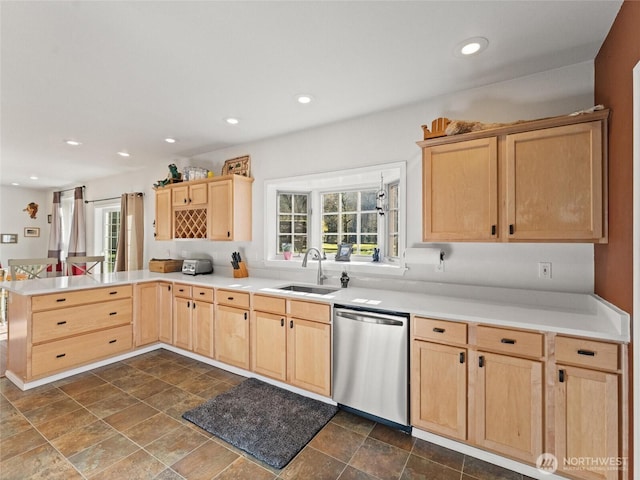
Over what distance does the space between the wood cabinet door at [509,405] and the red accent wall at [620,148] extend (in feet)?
2.05

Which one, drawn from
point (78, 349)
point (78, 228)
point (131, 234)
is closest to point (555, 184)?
point (78, 349)

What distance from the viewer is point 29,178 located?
5887 millimetres

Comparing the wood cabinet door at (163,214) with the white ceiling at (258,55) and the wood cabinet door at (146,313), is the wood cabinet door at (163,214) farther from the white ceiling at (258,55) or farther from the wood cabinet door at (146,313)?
the white ceiling at (258,55)

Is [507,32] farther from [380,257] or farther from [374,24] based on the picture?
[380,257]

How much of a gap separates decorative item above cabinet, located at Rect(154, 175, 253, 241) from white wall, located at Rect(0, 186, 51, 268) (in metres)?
5.28

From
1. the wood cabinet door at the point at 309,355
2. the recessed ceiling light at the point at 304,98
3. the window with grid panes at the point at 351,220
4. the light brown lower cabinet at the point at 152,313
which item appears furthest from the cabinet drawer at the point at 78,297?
the recessed ceiling light at the point at 304,98

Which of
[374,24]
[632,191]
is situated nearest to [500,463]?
[632,191]

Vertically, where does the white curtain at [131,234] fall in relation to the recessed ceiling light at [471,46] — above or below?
below

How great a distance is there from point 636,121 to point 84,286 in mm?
4375

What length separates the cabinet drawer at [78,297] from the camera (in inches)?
109

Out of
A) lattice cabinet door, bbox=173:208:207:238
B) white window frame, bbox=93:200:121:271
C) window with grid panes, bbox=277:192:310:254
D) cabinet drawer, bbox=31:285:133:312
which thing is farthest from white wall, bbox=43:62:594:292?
white window frame, bbox=93:200:121:271

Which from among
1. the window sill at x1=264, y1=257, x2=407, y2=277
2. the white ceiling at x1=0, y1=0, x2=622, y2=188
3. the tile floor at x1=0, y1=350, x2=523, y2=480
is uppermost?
the white ceiling at x1=0, y1=0, x2=622, y2=188

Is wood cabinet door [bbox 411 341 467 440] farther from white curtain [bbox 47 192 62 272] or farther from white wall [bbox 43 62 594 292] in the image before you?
white curtain [bbox 47 192 62 272]

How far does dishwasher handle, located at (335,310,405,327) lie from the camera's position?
2.14 metres
